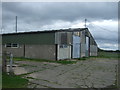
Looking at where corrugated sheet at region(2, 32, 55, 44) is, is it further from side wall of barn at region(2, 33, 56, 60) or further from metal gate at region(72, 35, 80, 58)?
metal gate at region(72, 35, 80, 58)

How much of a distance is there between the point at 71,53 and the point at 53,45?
621 centimetres

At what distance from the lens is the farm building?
21.0 m

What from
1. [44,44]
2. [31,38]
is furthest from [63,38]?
[31,38]

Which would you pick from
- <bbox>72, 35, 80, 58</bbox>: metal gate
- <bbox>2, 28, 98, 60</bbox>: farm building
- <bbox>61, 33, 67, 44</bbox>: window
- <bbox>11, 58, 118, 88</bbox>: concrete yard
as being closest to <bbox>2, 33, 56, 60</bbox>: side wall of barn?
<bbox>2, 28, 98, 60</bbox>: farm building

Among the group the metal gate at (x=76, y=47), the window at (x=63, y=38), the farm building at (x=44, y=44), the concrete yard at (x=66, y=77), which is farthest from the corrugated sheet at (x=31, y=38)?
the concrete yard at (x=66, y=77)

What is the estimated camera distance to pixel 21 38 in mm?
23906

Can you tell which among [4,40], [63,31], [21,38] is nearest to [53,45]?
[63,31]

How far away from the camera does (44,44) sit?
21484 mm

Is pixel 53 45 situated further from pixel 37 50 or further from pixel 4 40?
pixel 4 40

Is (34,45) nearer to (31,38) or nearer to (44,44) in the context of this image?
(31,38)

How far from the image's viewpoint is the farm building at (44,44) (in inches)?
825

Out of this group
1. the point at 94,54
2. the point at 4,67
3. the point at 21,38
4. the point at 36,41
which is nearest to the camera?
the point at 4,67

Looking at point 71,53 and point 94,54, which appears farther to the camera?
point 94,54

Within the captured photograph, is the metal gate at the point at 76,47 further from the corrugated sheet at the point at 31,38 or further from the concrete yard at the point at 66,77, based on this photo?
the concrete yard at the point at 66,77
